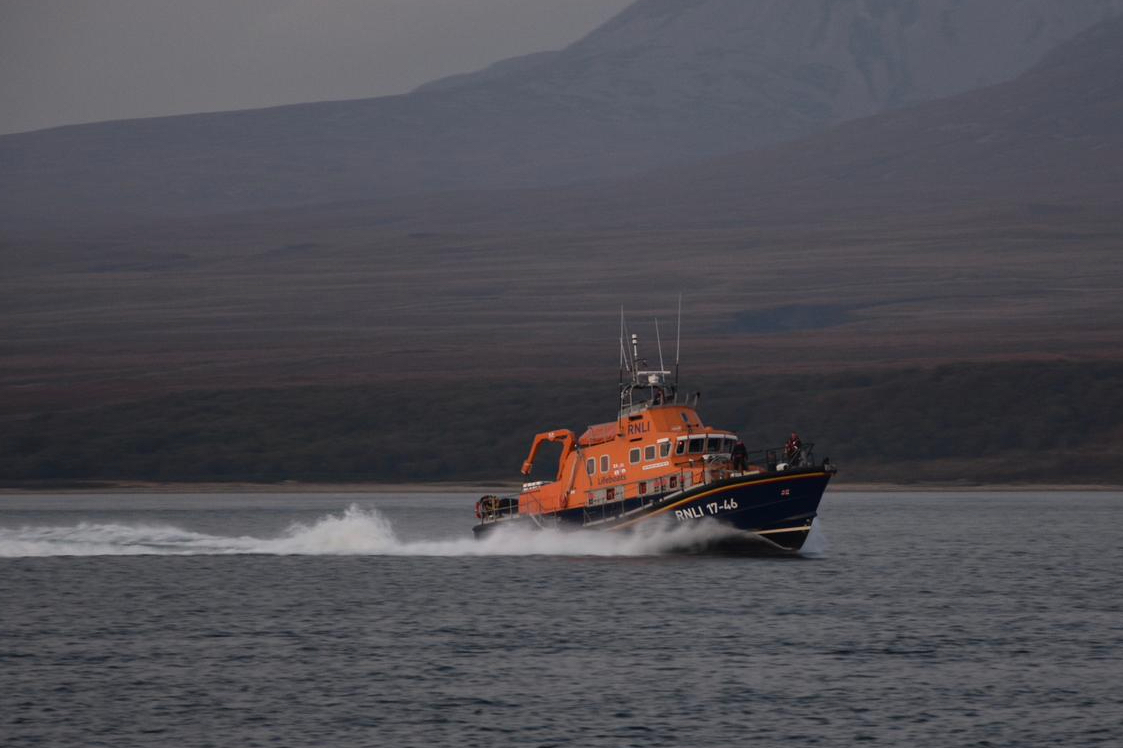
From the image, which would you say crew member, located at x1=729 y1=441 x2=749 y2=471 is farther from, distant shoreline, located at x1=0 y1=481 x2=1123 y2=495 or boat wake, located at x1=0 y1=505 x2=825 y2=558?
distant shoreline, located at x1=0 y1=481 x2=1123 y2=495

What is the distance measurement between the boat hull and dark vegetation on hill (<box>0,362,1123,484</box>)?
7924 centimetres

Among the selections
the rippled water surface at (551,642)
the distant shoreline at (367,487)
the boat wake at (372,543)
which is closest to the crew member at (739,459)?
the boat wake at (372,543)

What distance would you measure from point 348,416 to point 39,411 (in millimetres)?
29349

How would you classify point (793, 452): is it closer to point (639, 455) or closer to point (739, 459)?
point (739, 459)

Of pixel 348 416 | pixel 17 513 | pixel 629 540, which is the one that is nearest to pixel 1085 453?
pixel 348 416

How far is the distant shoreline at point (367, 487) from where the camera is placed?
13200 cm

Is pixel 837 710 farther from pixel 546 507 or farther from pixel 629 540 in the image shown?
pixel 546 507

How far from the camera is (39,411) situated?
536ft

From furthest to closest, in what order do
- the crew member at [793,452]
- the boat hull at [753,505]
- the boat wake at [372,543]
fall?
1. the boat wake at [372,543]
2. the crew member at [793,452]
3. the boat hull at [753,505]

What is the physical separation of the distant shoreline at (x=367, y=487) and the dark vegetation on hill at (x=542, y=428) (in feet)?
5.80

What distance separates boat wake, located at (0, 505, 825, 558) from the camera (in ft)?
189

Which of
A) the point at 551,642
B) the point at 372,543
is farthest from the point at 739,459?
the point at 372,543

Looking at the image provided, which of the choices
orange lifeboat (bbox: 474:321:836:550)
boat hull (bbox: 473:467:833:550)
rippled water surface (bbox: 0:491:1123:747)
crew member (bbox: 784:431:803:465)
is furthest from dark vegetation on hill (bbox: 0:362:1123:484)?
crew member (bbox: 784:431:803:465)

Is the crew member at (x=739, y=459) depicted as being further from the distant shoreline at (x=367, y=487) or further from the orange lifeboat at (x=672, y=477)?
Result: the distant shoreline at (x=367, y=487)
